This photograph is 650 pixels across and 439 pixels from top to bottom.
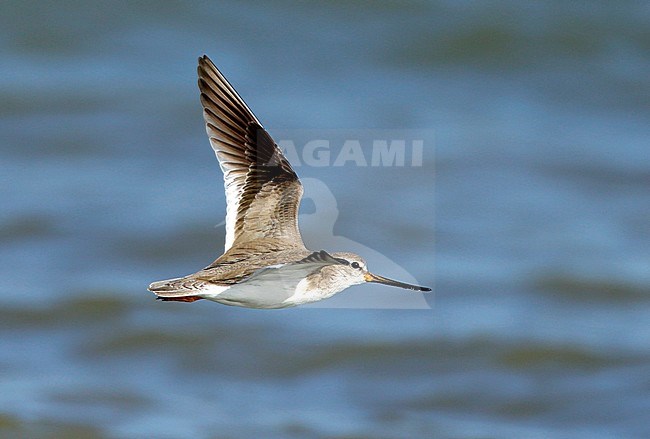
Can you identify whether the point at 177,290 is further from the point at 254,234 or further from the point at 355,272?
the point at 355,272

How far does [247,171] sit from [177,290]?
1.06 m

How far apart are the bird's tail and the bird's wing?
686 mm

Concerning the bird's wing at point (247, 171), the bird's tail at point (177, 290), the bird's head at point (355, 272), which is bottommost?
the bird's tail at point (177, 290)

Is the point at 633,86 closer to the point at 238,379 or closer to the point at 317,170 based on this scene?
the point at 317,170

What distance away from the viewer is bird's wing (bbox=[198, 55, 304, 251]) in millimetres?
4816

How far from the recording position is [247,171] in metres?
4.97

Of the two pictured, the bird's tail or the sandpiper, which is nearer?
the bird's tail

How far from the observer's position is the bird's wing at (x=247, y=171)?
482 centimetres

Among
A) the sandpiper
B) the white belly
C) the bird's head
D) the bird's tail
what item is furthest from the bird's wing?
the bird's tail

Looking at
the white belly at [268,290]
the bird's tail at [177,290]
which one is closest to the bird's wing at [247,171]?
the white belly at [268,290]

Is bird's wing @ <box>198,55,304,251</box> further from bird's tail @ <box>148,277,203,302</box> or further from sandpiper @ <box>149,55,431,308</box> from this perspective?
bird's tail @ <box>148,277,203,302</box>

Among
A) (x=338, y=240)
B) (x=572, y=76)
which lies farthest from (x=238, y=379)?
(x=572, y=76)

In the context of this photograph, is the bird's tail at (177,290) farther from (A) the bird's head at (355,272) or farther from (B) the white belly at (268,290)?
(A) the bird's head at (355,272)

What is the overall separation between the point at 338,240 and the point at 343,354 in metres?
1.16
